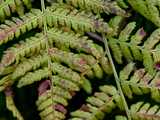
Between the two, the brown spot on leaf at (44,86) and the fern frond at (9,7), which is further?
the fern frond at (9,7)

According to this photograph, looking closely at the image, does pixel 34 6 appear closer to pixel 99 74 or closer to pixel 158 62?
pixel 99 74

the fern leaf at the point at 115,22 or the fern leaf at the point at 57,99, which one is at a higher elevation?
the fern leaf at the point at 115,22

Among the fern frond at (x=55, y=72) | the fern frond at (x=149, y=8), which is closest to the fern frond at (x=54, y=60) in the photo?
the fern frond at (x=55, y=72)

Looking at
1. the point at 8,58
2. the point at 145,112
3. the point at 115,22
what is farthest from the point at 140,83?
the point at 8,58

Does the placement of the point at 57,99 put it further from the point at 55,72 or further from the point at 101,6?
the point at 101,6

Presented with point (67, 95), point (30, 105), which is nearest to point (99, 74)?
point (67, 95)

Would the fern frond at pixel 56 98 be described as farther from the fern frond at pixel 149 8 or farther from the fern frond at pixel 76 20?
the fern frond at pixel 149 8
